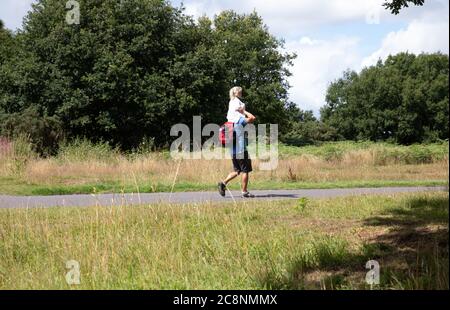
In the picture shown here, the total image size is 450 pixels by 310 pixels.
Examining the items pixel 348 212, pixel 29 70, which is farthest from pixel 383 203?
pixel 29 70

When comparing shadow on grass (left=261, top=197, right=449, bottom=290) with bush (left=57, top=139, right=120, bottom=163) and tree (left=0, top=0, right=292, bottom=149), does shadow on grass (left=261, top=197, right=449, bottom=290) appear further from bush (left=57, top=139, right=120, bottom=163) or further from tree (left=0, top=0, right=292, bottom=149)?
tree (left=0, top=0, right=292, bottom=149)

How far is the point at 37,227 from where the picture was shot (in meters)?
6.88

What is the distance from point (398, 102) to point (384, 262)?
241 feet

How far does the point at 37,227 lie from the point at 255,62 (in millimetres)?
50659

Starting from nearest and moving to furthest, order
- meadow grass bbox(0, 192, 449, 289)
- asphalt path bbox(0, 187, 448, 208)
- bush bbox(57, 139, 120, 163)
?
meadow grass bbox(0, 192, 449, 289) < asphalt path bbox(0, 187, 448, 208) < bush bbox(57, 139, 120, 163)

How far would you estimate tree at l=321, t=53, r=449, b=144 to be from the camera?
7000cm

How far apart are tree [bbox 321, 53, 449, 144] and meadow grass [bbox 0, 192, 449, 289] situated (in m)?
61.1

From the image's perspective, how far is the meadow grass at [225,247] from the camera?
15.5ft

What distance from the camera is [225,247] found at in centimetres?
582
